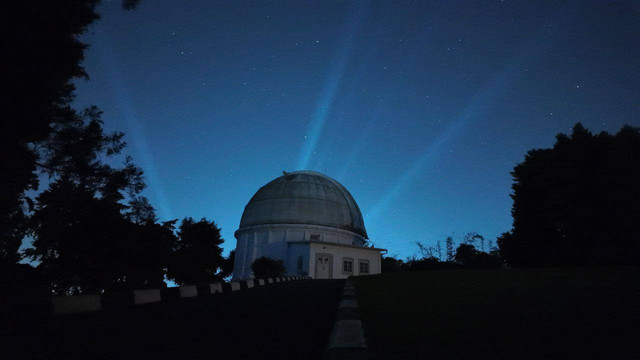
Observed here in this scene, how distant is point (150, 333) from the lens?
376cm

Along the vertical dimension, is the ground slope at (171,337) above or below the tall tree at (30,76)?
below

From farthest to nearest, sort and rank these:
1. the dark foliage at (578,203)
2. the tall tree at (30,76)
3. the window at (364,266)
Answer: the window at (364,266) → the dark foliage at (578,203) → the tall tree at (30,76)

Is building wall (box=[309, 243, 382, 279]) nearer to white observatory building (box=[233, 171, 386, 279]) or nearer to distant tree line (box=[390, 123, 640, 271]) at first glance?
white observatory building (box=[233, 171, 386, 279])

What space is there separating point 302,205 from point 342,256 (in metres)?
7.73

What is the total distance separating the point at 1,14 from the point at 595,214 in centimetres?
3302

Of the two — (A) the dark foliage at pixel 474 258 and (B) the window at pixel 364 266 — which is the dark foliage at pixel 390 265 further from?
(A) the dark foliage at pixel 474 258

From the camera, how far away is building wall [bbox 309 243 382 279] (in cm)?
3538

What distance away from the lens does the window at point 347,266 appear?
121 ft

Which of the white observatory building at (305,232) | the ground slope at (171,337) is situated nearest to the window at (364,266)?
the white observatory building at (305,232)

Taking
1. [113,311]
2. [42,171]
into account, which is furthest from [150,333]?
[42,171]

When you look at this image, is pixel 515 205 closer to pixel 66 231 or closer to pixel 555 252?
pixel 555 252

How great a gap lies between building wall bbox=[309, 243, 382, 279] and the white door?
16.2 inches

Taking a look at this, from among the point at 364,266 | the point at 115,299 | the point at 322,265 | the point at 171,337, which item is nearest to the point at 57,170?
the point at 115,299

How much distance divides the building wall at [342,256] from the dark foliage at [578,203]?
43.0ft
